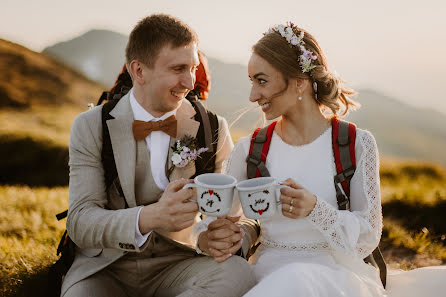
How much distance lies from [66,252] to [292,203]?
1.84 m

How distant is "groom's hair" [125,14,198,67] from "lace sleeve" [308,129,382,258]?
4.94ft

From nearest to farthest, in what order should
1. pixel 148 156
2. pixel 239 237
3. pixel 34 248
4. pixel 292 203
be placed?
pixel 292 203 → pixel 239 237 → pixel 148 156 → pixel 34 248

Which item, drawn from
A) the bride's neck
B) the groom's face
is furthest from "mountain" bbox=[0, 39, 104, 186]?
the bride's neck

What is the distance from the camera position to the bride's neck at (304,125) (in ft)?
11.1

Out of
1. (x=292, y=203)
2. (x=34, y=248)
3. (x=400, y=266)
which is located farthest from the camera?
(x=400, y=266)

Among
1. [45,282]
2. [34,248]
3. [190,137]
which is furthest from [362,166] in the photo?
[34,248]

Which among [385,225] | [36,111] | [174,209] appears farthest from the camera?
[36,111]

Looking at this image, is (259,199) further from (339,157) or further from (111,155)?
(111,155)

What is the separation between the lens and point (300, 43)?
330 centimetres

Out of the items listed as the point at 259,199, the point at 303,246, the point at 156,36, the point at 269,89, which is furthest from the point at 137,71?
the point at 303,246

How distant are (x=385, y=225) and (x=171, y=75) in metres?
4.06

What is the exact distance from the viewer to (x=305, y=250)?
3158 mm

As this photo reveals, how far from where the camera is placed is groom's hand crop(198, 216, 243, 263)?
2.96m

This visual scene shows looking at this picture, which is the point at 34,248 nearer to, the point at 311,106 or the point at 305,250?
the point at 305,250
